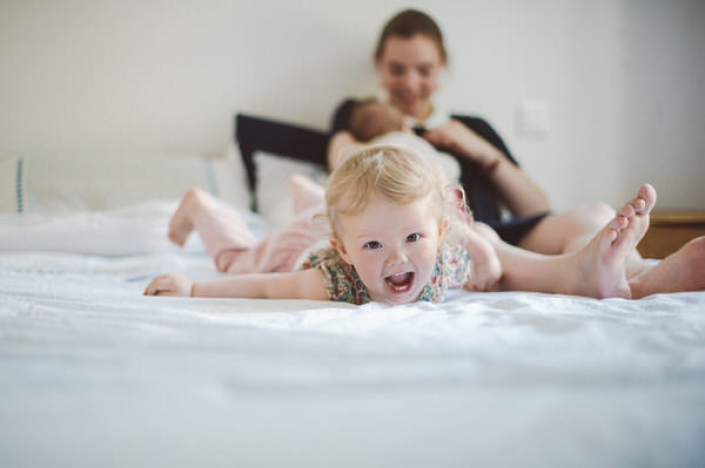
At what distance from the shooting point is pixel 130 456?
0.99ft

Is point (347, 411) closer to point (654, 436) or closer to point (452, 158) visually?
point (654, 436)

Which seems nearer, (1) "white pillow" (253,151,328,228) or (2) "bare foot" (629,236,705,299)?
(2) "bare foot" (629,236,705,299)

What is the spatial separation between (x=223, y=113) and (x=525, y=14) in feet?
4.05

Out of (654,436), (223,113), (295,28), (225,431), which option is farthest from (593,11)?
(225,431)

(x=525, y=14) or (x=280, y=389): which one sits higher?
(x=525, y=14)

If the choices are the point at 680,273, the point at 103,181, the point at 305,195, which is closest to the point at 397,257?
the point at 680,273

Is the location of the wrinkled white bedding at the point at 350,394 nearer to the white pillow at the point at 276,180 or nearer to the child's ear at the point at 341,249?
the child's ear at the point at 341,249

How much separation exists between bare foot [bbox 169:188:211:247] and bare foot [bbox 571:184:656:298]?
2.52 feet

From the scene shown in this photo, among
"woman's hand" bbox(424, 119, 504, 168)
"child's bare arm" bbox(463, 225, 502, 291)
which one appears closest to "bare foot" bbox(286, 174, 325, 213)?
"child's bare arm" bbox(463, 225, 502, 291)

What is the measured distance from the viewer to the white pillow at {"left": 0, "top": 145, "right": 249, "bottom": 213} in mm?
1300

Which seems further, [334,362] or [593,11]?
[593,11]

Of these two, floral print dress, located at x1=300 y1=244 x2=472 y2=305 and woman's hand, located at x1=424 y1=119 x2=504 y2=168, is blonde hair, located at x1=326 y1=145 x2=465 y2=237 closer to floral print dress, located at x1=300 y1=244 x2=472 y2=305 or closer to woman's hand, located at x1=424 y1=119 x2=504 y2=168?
floral print dress, located at x1=300 y1=244 x2=472 y2=305

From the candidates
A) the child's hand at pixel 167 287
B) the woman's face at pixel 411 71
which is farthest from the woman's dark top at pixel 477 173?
the child's hand at pixel 167 287

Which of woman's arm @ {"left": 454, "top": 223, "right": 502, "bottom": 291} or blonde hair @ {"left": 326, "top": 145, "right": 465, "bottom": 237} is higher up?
blonde hair @ {"left": 326, "top": 145, "right": 465, "bottom": 237}
